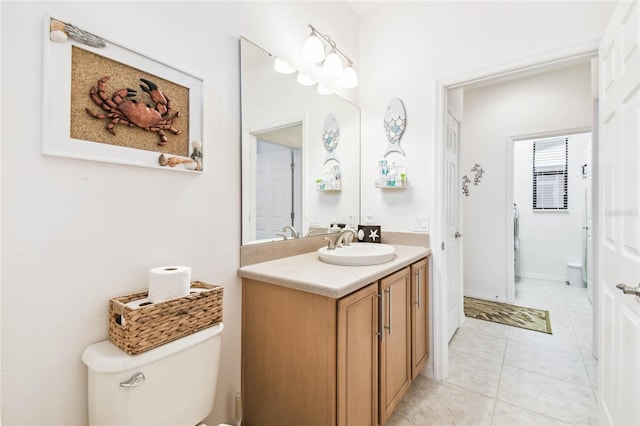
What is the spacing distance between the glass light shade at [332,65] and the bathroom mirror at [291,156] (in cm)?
15

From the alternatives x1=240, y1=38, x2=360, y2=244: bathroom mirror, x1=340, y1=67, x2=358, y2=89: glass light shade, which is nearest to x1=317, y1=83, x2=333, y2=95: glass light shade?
x1=240, y1=38, x2=360, y2=244: bathroom mirror

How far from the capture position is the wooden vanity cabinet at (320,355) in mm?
1167

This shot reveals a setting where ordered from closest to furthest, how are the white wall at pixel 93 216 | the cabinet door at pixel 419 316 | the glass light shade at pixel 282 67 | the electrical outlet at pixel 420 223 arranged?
1. the white wall at pixel 93 216
2. the glass light shade at pixel 282 67
3. the cabinet door at pixel 419 316
4. the electrical outlet at pixel 420 223

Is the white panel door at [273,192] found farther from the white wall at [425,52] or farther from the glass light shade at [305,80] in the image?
the white wall at [425,52]

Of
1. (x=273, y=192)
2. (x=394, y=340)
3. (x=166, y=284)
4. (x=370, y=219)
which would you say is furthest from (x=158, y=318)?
(x=370, y=219)

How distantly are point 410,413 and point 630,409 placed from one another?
3.20 ft

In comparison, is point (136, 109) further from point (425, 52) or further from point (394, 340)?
point (425, 52)

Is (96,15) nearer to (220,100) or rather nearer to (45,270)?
(220,100)

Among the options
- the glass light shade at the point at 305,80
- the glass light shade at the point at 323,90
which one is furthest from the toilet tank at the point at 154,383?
the glass light shade at the point at 323,90

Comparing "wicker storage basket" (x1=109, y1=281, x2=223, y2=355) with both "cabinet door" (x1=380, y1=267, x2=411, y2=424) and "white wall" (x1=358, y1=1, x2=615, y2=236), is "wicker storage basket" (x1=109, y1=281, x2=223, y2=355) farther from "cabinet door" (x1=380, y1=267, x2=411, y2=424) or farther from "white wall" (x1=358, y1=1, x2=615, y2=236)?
"white wall" (x1=358, y1=1, x2=615, y2=236)

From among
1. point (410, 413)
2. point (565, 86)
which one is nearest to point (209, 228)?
point (410, 413)

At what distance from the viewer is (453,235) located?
2.76m

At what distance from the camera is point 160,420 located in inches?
37.8

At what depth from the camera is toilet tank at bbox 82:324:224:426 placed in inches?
35.0
